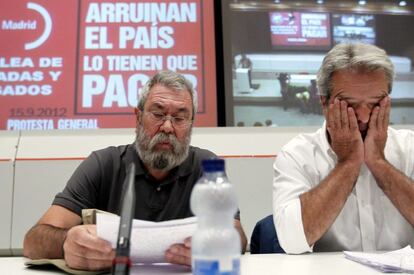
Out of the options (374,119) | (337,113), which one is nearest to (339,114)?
(337,113)

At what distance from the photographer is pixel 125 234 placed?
0.67 metres

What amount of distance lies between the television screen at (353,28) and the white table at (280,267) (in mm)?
1893

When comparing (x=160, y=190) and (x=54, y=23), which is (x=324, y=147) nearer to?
(x=160, y=190)

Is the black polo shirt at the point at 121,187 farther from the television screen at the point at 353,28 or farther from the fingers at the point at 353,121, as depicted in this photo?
the television screen at the point at 353,28

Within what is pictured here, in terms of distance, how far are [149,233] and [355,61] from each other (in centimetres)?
87

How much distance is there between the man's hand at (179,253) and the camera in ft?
3.27

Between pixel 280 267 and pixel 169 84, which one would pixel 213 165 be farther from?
pixel 169 84

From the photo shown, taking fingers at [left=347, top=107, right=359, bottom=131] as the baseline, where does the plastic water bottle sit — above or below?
below

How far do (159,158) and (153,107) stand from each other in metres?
0.18

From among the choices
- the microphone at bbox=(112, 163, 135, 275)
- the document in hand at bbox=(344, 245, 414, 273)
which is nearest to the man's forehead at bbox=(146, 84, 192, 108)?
the document in hand at bbox=(344, 245, 414, 273)

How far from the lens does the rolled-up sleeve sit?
52.3 inches

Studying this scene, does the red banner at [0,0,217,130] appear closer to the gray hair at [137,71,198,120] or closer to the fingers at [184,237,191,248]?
the gray hair at [137,71,198,120]

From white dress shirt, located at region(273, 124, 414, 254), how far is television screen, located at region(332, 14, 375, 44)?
1384 millimetres

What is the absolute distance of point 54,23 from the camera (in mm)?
2621
